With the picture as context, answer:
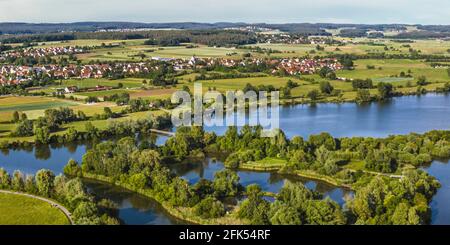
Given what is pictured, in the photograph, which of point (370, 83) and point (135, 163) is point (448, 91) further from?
point (135, 163)

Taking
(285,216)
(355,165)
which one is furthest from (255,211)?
(355,165)

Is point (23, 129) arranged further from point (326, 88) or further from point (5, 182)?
point (326, 88)

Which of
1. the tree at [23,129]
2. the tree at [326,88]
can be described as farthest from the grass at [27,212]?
the tree at [326,88]

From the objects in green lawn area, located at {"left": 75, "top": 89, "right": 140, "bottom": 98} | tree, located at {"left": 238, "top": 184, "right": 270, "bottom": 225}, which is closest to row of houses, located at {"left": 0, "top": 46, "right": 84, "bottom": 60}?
green lawn area, located at {"left": 75, "top": 89, "right": 140, "bottom": 98}

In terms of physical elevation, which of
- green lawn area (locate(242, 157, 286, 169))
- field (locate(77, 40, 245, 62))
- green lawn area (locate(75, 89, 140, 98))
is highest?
field (locate(77, 40, 245, 62))

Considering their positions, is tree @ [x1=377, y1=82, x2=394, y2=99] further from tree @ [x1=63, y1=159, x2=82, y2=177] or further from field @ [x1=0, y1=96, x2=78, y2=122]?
tree @ [x1=63, y1=159, x2=82, y2=177]

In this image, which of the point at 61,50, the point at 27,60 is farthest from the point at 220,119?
the point at 61,50
